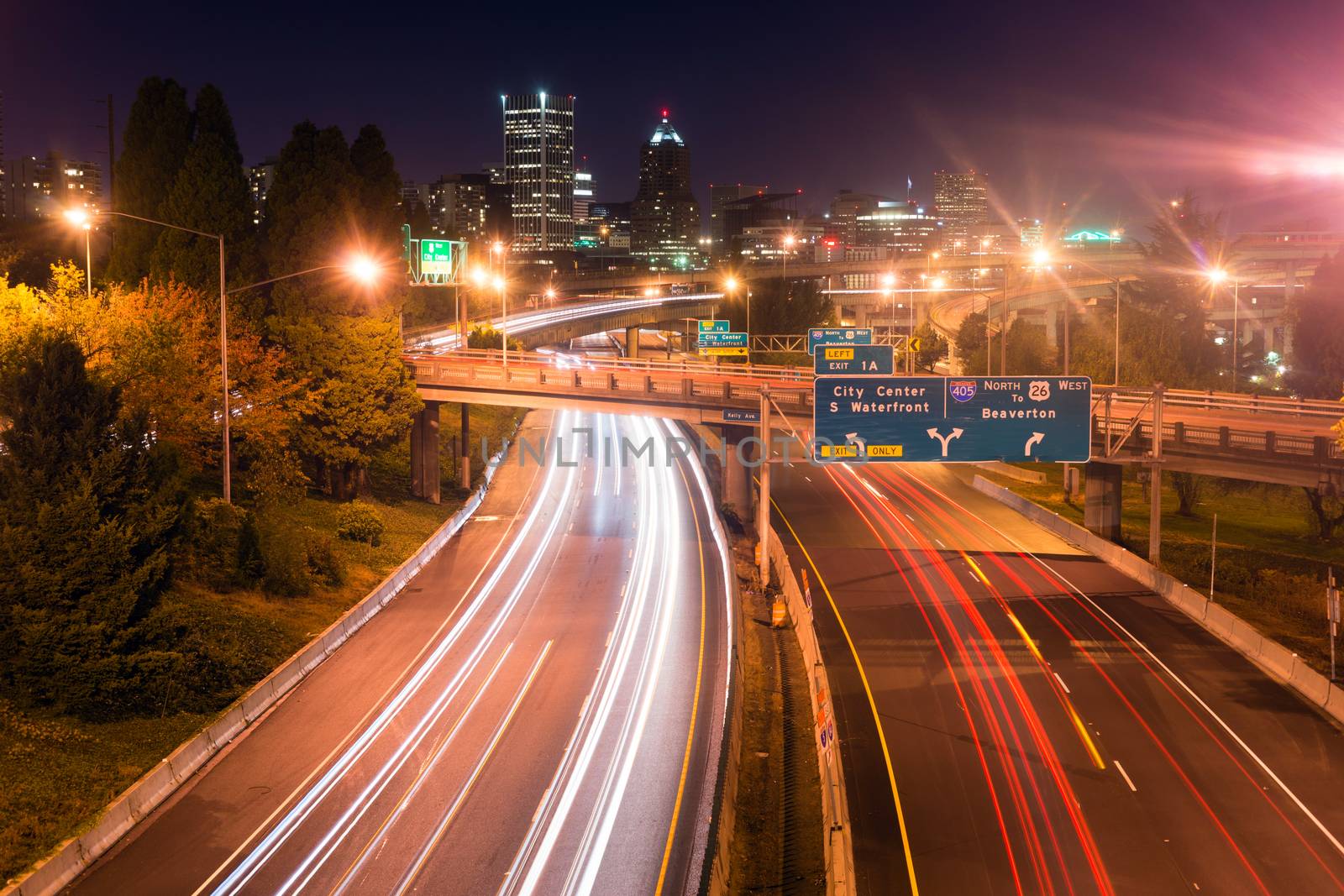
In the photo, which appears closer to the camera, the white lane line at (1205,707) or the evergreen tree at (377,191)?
the white lane line at (1205,707)

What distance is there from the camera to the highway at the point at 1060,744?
20.8 metres

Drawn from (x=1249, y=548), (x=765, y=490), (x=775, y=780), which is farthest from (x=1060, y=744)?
(x=1249, y=548)

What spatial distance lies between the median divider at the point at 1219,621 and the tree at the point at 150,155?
4187 centimetres

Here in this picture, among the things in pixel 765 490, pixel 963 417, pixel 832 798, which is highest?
pixel 963 417

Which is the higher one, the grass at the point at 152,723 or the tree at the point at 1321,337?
the tree at the point at 1321,337

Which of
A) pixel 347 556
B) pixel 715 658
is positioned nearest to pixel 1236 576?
pixel 715 658

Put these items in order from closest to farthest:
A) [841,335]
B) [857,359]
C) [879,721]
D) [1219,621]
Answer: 1. [879,721]
2. [1219,621]
3. [857,359]
4. [841,335]

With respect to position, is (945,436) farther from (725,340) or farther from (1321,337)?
(1321,337)

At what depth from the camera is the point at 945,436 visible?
36031 millimetres

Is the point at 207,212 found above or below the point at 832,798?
above

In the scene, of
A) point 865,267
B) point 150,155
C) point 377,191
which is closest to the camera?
point 150,155

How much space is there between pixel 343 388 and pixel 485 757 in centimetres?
2892

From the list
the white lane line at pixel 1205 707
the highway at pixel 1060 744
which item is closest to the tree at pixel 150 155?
the highway at pixel 1060 744

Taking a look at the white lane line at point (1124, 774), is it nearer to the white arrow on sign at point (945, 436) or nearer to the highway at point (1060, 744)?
the highway at point (1060, 744)
